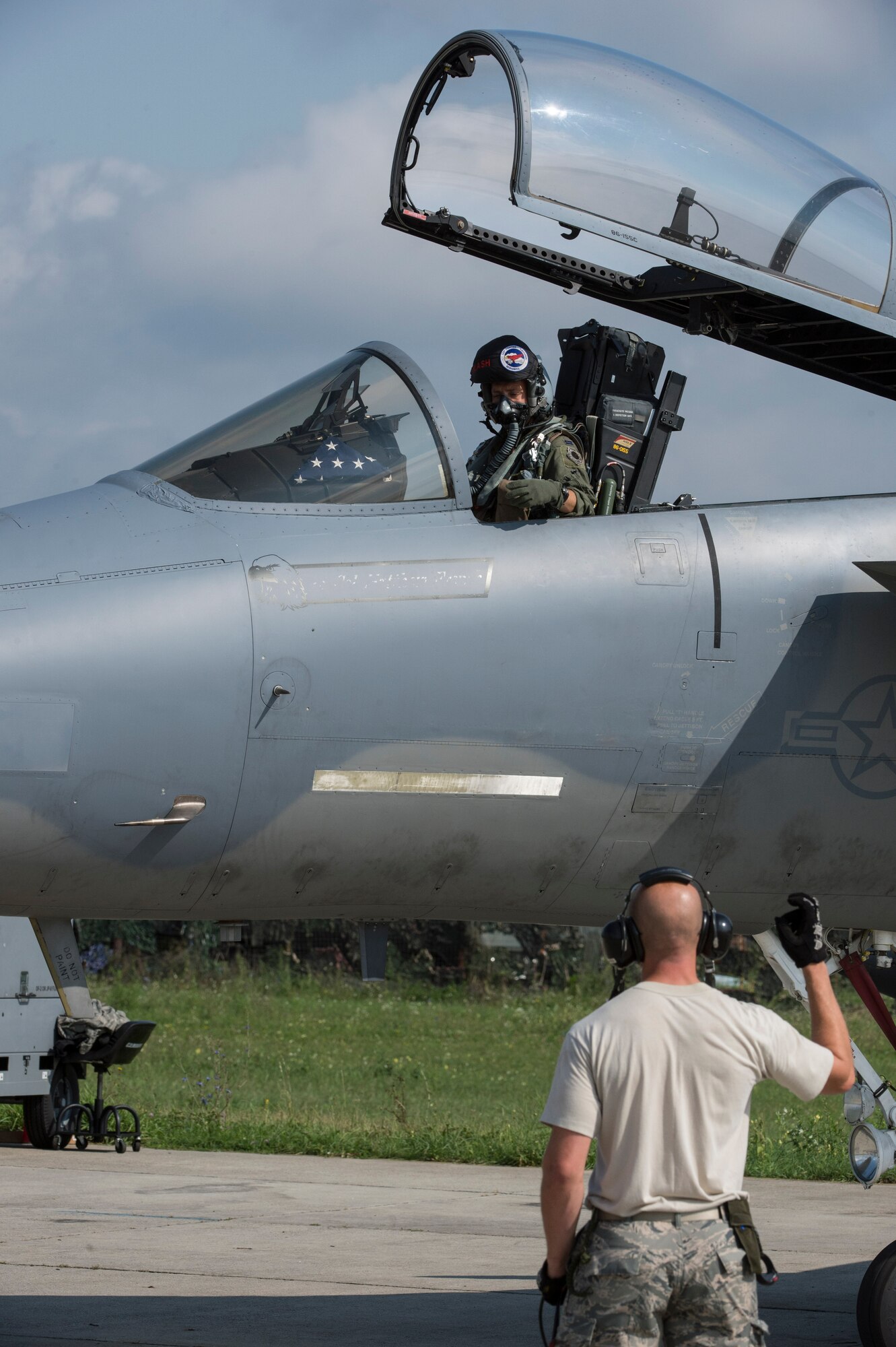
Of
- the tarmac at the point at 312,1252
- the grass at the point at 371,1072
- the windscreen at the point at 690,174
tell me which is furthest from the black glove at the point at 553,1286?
the grass at the point at 371,1072

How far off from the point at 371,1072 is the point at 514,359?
557 inches

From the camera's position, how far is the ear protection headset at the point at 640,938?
3615 mm

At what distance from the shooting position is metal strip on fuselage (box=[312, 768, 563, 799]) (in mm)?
4625

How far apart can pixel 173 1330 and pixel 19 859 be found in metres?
3.74

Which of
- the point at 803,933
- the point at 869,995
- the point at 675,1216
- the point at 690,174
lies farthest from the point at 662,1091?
the point at 690,174

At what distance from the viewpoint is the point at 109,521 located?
15.1 feet

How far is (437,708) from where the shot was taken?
185 inches

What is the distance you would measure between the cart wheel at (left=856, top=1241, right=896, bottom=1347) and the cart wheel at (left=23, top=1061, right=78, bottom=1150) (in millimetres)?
10147

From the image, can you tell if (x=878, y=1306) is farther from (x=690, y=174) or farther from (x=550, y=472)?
(x=690, y=174)

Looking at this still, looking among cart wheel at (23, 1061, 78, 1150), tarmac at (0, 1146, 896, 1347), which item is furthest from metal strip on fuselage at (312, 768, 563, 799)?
cart wheel at (23, 1061, 78, 1150)

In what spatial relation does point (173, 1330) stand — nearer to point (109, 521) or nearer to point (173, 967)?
point (109, 521)

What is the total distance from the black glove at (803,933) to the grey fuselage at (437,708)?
1.15 meters

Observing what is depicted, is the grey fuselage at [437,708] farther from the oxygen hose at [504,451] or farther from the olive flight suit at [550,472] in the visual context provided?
the oxygen hose at [504,451]

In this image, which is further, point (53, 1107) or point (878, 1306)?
point (53, 1107)
